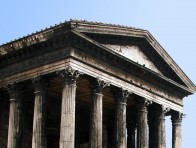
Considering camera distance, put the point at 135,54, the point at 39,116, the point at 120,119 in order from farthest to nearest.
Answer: the point at 135,54 → the point at 120,119 → the point at 39,116

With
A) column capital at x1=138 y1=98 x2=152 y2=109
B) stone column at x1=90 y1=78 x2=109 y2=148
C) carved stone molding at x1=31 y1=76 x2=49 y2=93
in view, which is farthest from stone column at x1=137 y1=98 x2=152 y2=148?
carved stone molding at x1=31 y1=76 x2=49 y2=93

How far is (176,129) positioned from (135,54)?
605cm

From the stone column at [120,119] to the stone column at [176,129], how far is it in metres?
5.63

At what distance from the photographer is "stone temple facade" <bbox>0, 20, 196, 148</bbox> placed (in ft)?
83.9

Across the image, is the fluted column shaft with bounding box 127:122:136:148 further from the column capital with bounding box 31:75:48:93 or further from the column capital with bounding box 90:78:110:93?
the column capital with bounding box 31:75:48:93

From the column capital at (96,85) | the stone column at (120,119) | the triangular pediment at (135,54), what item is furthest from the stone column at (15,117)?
the triangular pediment at (135,54)

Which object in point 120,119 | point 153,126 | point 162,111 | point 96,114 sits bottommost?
point 153,126

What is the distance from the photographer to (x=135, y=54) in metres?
30.2

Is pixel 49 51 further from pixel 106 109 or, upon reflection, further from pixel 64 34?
pixel 106 109

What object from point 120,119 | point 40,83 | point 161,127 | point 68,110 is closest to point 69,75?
point 68,110

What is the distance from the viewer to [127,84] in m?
28.9

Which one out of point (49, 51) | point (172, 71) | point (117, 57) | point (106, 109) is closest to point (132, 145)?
point (106, 109)

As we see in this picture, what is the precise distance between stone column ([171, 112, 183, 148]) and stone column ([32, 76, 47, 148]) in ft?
33.1

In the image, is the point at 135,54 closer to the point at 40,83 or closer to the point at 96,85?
the point at 96,85
